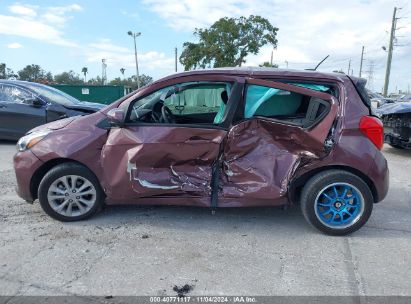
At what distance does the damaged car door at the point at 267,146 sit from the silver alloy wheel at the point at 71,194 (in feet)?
4.78

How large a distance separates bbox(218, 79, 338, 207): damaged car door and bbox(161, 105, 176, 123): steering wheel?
0.86 meters

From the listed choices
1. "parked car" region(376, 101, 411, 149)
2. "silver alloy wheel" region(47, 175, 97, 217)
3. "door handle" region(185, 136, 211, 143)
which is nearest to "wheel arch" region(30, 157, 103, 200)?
"silver alloy wheel" region(47, 175, 97, 217)

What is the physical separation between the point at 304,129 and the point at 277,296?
1.80 metres

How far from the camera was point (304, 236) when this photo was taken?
4.36 meters

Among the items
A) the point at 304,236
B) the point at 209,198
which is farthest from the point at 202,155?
the point at 304,236

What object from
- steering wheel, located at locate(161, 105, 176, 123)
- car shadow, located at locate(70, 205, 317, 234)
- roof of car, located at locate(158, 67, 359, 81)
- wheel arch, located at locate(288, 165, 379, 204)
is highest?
roof of car, located at locate(158, 67, 359, 81)

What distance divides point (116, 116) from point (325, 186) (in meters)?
2.30

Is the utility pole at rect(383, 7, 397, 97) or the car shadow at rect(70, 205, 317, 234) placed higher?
the utility pole at rect(383, 7, 397, 97)

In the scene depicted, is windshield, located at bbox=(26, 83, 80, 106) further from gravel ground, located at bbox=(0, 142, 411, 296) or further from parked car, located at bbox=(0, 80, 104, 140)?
gravel ground, located at bbox=(0, 142, 411, 296)

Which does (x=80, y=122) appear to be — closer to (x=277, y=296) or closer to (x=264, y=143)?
(x=264, y=143)

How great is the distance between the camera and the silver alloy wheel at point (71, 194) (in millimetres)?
4500

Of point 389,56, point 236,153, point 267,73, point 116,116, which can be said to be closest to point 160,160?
point 116,116

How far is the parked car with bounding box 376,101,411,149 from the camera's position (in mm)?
9359

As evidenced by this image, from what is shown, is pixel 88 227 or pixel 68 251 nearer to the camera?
pixel 68 251
